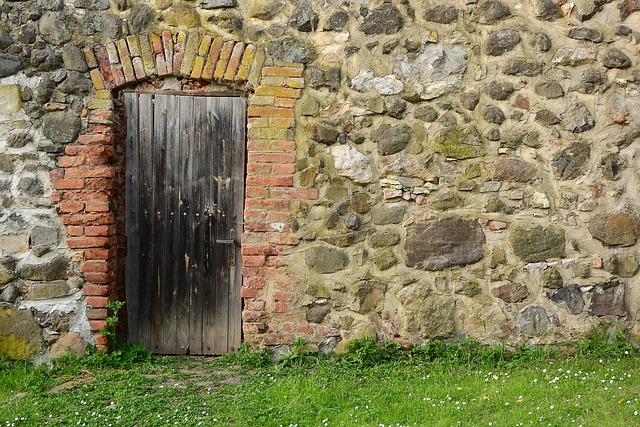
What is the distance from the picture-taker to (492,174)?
4.36m

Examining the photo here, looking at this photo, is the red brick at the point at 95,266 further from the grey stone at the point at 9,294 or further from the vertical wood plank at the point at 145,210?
the grey stone at the point at 9,294

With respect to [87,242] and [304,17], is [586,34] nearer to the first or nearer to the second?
[304,17]

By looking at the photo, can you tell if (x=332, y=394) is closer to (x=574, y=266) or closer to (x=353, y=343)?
(x=353, y=343)

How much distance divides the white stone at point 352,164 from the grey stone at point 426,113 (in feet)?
1.63

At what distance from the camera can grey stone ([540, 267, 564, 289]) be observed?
433 centimetres

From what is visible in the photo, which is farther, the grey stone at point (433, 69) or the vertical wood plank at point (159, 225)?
the vertical wood plank at point (159, 225)

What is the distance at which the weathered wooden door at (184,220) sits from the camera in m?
4.49

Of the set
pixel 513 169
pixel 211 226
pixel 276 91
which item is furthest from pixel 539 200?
pixel 211 226

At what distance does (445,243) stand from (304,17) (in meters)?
1.96

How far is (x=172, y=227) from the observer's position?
4.54 m

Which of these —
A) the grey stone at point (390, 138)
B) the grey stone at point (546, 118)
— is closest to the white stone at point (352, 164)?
the grey stone at point (390, 138)

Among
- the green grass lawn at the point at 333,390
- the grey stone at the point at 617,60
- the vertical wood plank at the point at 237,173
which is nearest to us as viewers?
the green grass lawn at the point at 333,390

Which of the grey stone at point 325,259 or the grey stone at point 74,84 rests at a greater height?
the grey stone at point 74,84

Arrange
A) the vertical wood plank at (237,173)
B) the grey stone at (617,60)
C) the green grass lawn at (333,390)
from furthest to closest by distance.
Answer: the vertical wood plank at (237,173) < the grey stone at (617,60) < the green grass lawn at (333,390)
